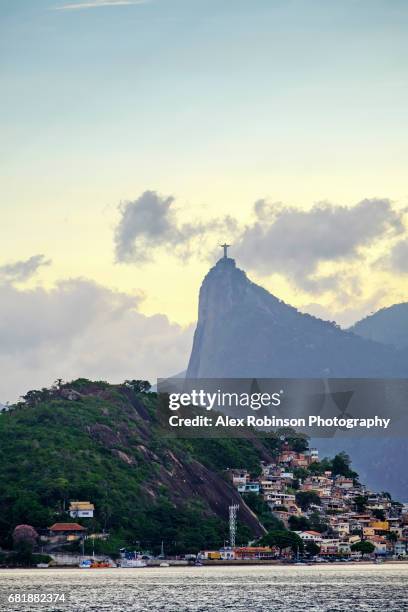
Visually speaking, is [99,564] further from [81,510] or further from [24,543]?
[81,510]

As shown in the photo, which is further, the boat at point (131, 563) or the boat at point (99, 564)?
the boat at point (131, 563)

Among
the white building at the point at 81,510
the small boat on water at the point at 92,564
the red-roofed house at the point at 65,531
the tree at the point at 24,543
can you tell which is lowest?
the small boat on water at the point at 92,564

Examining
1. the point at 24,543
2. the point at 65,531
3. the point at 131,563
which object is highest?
the point at 65,531

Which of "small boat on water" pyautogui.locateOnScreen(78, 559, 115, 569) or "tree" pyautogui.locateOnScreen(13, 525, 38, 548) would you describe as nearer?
"tree" pyautogui.locateOnScreen(13, 525, 38, 548)

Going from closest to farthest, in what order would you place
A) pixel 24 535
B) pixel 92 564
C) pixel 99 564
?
pixel 24 535
pixel 92 564
pixel 99 564

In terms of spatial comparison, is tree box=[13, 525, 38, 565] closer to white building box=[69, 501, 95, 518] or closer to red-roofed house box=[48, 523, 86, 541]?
red-roofed house box=[48, 523, 86, 541]

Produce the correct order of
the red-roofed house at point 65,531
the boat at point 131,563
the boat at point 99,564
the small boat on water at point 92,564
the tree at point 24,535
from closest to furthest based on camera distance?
1. the tree at point 24,535
2. the small boat on water at point 92,564
3. the boat at point 99,564
4. the red-roofed house at point 65,531
5. the boat at point 131,563

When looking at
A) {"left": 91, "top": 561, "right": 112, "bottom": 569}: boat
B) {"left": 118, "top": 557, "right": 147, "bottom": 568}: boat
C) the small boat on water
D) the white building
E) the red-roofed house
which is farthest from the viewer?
the white building

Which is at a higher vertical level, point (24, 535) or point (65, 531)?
point (65, 531)

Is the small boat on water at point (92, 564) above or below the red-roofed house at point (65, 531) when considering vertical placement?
below

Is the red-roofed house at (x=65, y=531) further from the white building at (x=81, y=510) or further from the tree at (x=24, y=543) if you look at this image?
the white building at (x=81, y=510)

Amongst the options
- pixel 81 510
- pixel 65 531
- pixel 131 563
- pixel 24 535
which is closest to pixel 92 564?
pixel 65 531

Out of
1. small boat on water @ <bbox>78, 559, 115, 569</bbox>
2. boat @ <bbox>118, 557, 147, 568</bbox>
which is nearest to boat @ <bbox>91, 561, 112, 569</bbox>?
small boat on water @ <bbox>78, 559, 115, 569</bbox>

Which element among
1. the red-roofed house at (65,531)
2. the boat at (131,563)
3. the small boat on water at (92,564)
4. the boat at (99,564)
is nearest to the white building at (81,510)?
the red-roofed house at (65,531)
